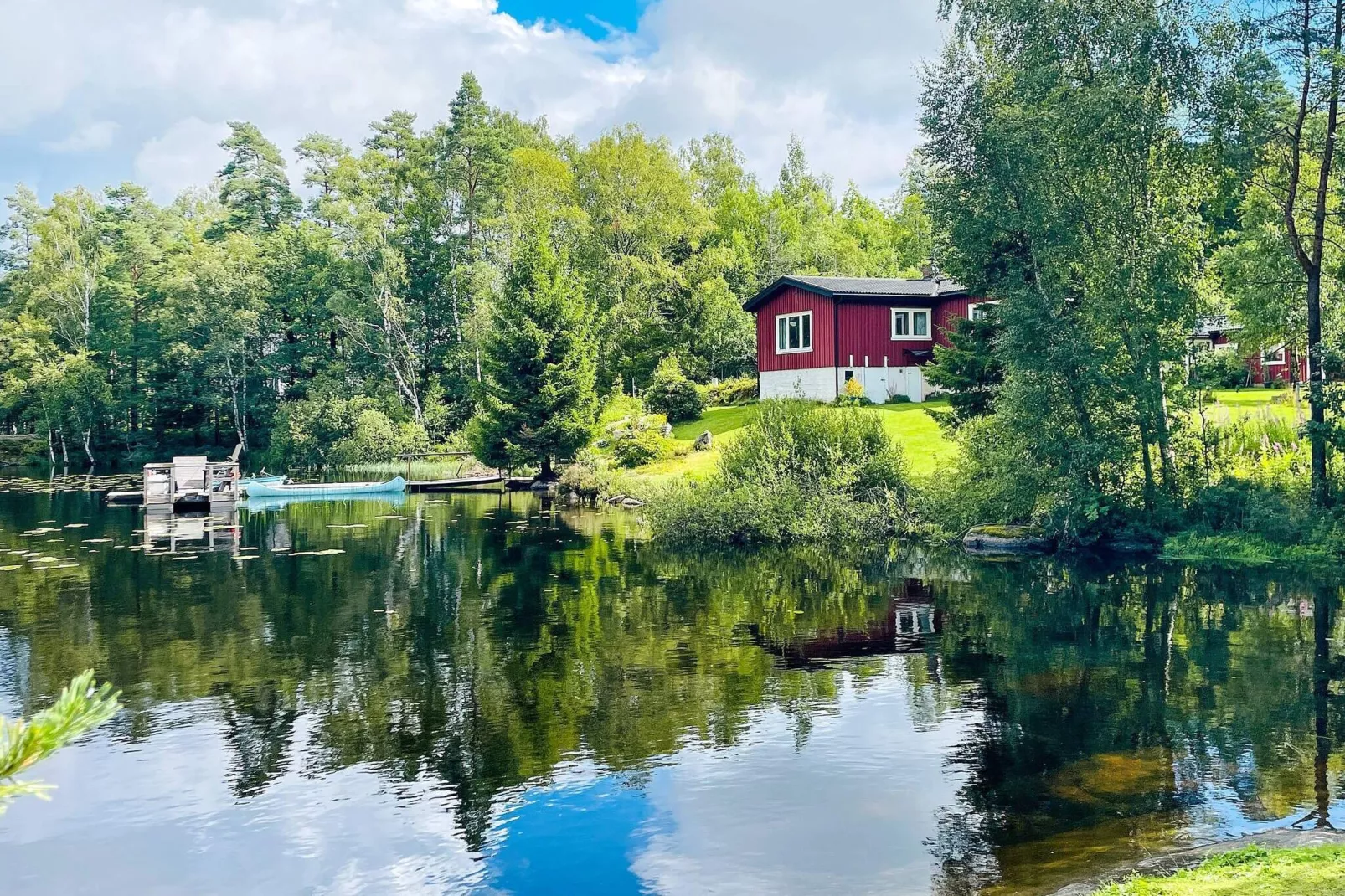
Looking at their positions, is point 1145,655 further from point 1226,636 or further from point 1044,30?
point 1044,30

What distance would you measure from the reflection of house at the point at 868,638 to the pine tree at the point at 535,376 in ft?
84.0

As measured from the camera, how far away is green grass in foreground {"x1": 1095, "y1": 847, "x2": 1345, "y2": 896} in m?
7.38

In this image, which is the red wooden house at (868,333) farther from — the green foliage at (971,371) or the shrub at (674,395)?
the green foliage at (971,371)

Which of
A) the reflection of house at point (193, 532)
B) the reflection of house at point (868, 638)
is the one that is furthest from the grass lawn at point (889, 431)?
the reflection of house at point (193, 532)

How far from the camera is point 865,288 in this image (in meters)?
49.1

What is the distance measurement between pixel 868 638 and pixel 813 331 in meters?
32.2

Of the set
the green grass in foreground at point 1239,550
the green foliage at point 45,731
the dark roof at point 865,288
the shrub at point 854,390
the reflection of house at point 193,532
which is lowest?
the green grass in foreground at point 1239,550

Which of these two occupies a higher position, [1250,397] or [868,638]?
[1250,397]

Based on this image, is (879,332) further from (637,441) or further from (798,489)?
(798,489)

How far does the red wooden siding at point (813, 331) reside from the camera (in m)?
48.6

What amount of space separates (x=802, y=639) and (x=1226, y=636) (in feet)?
23.1

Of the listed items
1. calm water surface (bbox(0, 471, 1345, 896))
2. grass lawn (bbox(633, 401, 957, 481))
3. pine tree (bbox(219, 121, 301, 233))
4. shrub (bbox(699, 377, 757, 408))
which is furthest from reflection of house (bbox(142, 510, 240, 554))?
pine tree (bbox(219, 121, 301, 233))

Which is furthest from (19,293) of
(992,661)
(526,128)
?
(992,661)

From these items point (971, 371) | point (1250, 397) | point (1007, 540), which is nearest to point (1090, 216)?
point (971, 371)
